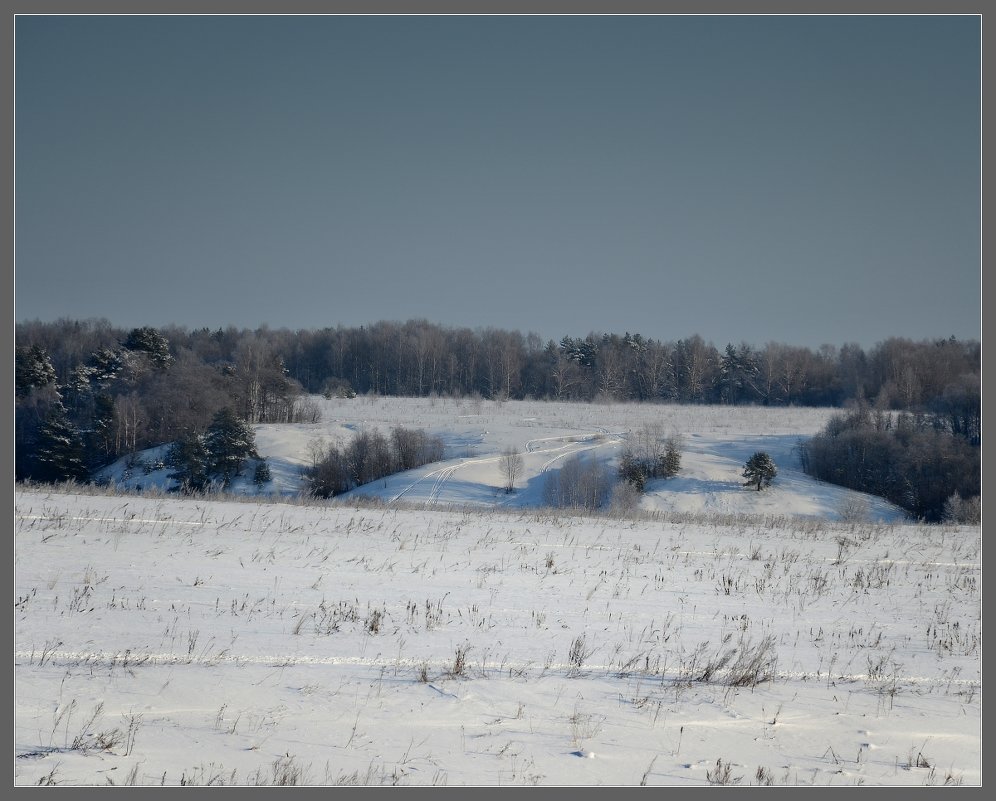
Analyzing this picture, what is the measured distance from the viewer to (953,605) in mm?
10859

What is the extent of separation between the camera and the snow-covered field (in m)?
5.42

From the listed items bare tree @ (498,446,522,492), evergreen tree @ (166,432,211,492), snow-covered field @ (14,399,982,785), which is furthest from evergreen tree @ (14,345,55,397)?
snow-covered field @ (14,399,982,785)

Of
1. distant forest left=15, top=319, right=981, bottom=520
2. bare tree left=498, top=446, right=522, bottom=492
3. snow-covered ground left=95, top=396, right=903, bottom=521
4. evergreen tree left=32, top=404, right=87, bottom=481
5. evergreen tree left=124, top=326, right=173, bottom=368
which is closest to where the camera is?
snow-covered ground left=95, top=396, right=903, bottom=521

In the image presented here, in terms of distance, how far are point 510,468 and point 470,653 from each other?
150 ft

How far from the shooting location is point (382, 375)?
106438 mm

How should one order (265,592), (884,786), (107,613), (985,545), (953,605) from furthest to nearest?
(953,605) < (265,592) < (107,613) < (985,545) < (884,786)

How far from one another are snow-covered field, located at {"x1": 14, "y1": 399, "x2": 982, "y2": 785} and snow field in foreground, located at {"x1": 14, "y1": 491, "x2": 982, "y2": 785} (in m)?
0.03

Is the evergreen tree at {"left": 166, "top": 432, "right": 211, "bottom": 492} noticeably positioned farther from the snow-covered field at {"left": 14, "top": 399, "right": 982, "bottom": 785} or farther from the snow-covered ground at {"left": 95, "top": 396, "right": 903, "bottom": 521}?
the snow-covered field at {"left": 14, "top": 399, "right": 982, "bottom": 785}

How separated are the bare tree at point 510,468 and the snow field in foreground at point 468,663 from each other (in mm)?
39293

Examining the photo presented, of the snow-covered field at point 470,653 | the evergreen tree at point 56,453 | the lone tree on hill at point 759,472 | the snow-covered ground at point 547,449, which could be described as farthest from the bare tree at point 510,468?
the snow-covered field at point 470,653

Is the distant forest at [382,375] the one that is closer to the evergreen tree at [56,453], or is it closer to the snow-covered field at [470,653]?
the evergreen tree at [56,453]

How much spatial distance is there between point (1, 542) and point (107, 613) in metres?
1.80

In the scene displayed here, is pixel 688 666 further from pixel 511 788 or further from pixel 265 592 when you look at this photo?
pixel 265 592

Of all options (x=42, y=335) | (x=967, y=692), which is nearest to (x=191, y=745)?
(x=967, y=692)
